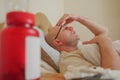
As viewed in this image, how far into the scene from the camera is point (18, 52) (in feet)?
1.36

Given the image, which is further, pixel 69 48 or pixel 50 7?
pixel 50 7

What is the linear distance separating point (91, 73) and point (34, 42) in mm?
263

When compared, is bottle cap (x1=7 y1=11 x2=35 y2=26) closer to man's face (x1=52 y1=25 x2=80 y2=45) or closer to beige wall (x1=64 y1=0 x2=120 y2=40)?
man's face (x1=52 y1=25 x2=80 y2=45)

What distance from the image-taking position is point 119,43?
127 centimetres

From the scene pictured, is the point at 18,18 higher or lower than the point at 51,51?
higher

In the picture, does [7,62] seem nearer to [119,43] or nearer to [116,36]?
[119,43]

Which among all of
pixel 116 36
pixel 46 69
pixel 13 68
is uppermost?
pixel 13 68

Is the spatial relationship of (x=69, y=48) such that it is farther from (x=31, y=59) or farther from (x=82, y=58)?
(x=31, y=59)

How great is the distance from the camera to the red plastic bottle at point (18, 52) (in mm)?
413

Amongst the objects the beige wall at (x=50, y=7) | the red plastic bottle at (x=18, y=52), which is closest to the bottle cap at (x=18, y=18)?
the red plastic bottle at (x=18, y=52)

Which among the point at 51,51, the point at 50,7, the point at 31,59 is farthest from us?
the point at 50,7

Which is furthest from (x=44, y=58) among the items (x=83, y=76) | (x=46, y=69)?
(x=83, y=76)

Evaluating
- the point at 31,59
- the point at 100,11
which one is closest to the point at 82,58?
the point at 31,59

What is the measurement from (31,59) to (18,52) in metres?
0.03
